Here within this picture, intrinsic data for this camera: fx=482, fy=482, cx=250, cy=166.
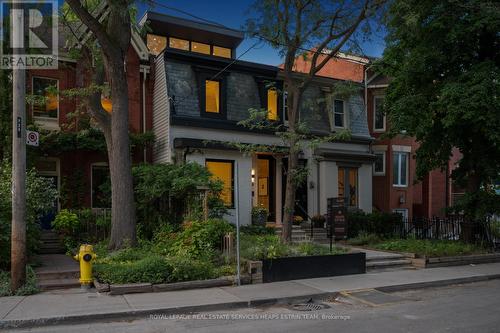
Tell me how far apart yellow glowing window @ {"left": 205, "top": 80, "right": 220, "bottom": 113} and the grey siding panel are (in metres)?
1.70

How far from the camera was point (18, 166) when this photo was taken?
9320 mm

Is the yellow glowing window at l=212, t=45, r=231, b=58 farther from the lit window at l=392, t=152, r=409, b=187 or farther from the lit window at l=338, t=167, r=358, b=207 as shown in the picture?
the lit window at l=392, t=152, r=409, b=187

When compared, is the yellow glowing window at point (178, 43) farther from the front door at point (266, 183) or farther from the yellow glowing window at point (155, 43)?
the front door at point (266, 183)

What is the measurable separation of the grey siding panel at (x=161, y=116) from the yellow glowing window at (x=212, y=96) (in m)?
1.70

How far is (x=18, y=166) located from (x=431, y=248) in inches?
Answer: 482

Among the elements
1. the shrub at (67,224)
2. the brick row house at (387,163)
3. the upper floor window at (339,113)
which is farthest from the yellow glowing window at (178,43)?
the shrub at (67,224)

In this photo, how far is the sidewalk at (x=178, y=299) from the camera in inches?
317

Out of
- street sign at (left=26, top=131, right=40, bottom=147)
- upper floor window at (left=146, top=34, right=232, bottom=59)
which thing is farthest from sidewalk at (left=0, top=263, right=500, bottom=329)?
upper floor window at (left=146, top=34, right=232, bottom=59)

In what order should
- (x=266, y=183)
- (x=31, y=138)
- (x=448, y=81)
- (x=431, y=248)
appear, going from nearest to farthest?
(x=31, y=138) < (x=431, y=248) < (x=448, y=81) < (x=266, y=183)

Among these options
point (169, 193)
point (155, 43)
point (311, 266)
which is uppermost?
point (155, 43)

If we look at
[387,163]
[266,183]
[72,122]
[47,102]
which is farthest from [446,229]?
[47,102]

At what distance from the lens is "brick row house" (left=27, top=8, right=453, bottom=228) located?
707 inches

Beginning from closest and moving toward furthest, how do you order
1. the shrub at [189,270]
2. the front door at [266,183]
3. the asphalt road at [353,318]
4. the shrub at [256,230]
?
1. the asphalt road at [353,318]
2. the shrub at [189,270]
3. the shrub at [256,230]
4. the front door at [266,183]

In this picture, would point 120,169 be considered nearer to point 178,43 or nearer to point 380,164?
point 178,43
